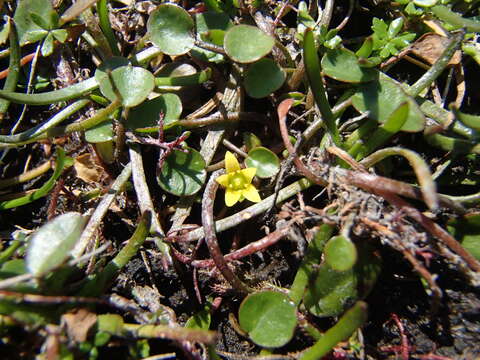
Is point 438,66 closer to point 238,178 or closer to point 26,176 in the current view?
point 238,178

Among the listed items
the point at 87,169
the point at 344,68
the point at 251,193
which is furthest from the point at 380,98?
the point at 87,169

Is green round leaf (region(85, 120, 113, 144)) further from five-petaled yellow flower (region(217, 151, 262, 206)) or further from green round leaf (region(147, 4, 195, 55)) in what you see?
five-petaled yellow flower (region(217, 151, 262, 206))

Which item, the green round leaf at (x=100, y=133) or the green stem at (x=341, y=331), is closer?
the green stem at (x=341, y=331)

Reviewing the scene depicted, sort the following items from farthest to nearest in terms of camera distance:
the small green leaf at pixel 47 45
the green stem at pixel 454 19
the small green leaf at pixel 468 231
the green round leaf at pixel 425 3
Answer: the small green leaf at pixel 47 45, the green round leaf at pixel 425 3, the green stem at pixel 454 19, the small green leaf at pixel 468 231

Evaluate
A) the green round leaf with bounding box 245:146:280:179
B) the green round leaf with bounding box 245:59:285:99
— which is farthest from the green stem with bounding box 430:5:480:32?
the green round leaf with bounding box 245:146:280:179

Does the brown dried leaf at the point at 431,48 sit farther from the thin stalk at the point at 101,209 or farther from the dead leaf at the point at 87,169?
the dead leaf at the point at 87,169

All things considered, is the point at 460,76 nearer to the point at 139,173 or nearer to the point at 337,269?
the point at 337,269

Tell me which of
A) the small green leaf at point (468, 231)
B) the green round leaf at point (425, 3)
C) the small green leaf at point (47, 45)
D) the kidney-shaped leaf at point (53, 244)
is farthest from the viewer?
the small green leaf at point (47, 45)

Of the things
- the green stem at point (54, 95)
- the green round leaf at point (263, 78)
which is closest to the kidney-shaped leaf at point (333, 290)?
the green round leaf at point (263, 78)
